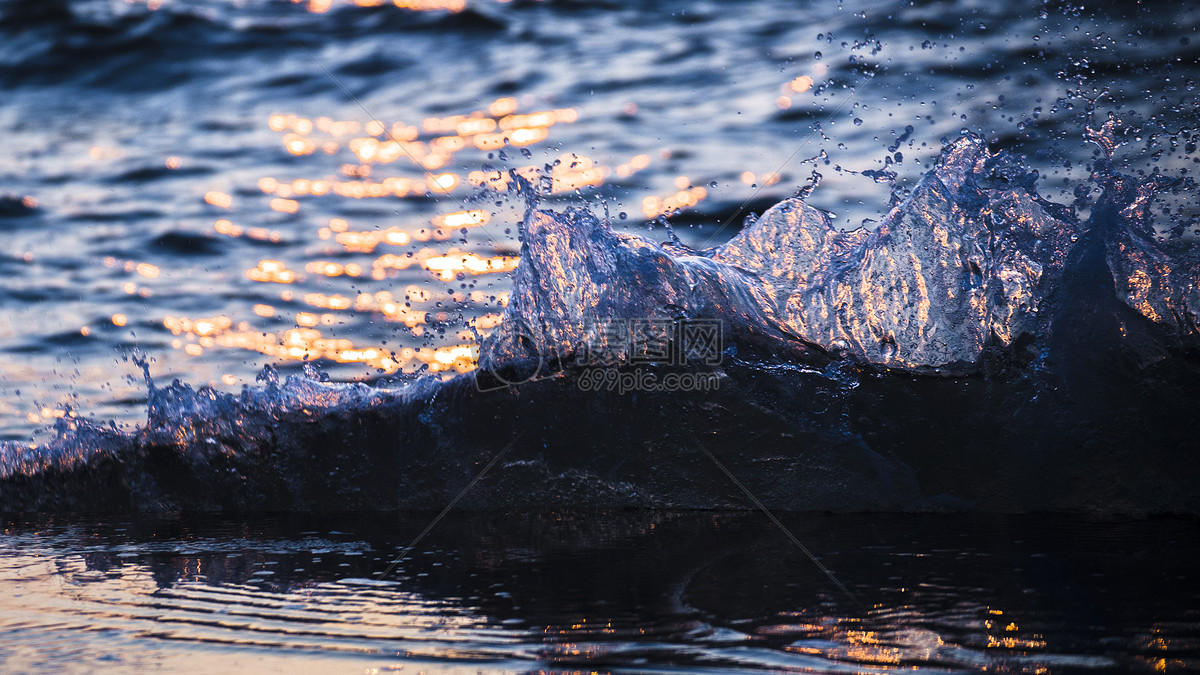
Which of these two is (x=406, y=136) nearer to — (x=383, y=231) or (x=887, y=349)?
(x=383, y=231)

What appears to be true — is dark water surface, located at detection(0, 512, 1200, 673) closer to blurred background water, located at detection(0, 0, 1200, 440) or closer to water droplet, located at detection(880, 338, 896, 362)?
water droplet, located at detection(880, 338, 896, 362)

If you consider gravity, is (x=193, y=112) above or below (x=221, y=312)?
above

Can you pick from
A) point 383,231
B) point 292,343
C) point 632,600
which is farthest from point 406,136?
point 632,600

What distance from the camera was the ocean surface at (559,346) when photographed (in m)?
1.26

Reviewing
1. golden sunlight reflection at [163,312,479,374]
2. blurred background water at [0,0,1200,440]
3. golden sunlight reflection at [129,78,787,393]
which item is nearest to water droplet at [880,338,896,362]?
blurred background water at [0,0,1200,440]

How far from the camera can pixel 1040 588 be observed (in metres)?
1.30

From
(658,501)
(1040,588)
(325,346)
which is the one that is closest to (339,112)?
(325,346)

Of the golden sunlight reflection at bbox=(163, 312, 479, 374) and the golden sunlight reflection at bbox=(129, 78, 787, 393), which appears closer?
the golden sunlight reflection at bbox=(163, 312, 479, 374)

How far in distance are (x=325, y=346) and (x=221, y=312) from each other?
862 millimetres

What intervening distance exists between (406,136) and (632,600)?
453 cm

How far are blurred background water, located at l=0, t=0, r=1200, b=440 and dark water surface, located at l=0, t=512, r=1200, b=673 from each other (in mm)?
1344

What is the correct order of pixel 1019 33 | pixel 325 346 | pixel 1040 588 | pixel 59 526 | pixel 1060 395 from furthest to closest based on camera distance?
1. pixel 1019 33
2. pixel 325 346
3. pixel 59 526
4. pixel 1060 395
5. pixel 1040 588

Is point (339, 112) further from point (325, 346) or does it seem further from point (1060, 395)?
point (1060, 395)

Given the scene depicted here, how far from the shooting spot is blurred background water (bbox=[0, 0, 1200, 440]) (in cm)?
405
